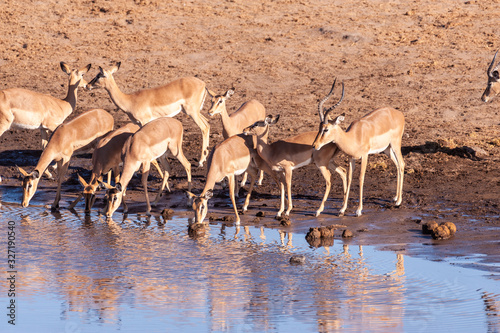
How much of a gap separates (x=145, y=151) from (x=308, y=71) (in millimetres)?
6579

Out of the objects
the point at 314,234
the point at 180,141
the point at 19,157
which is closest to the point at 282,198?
the point at 314,234

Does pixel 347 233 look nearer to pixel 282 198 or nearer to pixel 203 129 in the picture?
pixel 282 198

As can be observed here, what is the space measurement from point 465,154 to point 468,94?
298 centimetres

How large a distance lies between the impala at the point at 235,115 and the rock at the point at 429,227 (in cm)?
385

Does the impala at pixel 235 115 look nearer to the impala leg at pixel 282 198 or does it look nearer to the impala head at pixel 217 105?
the impala head at pixel 217 105

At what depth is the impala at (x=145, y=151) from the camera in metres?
12.1

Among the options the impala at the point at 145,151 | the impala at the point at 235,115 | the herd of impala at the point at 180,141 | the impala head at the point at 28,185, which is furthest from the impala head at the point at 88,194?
the impala at the point at 235,115

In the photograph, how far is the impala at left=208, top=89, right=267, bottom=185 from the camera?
45.9ft

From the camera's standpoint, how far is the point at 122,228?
1136 cm

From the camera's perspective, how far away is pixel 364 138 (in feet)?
38.7

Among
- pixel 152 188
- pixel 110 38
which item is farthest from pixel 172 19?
pixel 152 188

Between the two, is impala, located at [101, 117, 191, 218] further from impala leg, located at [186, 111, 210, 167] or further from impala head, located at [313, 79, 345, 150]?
impala head, located at [313, 79, 345, 150]

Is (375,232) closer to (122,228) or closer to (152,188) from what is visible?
(122,228)

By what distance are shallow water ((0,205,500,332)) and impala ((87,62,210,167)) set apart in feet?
15.2
